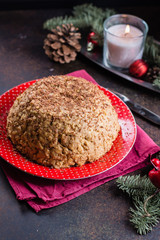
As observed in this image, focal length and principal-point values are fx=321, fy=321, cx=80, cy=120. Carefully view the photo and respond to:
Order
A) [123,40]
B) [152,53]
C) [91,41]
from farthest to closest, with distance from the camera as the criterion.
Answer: [91,41], [152,53], [123,40]

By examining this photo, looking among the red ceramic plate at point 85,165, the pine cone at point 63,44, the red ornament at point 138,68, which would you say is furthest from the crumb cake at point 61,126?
the pine cone at point 63,44

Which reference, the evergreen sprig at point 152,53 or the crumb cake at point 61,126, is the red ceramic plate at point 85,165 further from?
the evergreen sprig at point 152,53

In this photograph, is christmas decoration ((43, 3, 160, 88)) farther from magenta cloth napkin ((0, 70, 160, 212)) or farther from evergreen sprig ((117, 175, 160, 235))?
evergreen sprig ((117, 175, 160, 235))

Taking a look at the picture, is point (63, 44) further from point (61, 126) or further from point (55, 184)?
point (55, 184)

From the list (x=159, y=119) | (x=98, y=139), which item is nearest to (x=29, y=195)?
(x=98, y=139)

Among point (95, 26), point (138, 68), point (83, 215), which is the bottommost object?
point (83, 215)

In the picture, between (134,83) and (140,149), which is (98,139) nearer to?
(140,149)

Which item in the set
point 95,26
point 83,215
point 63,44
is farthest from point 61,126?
point 95,26
